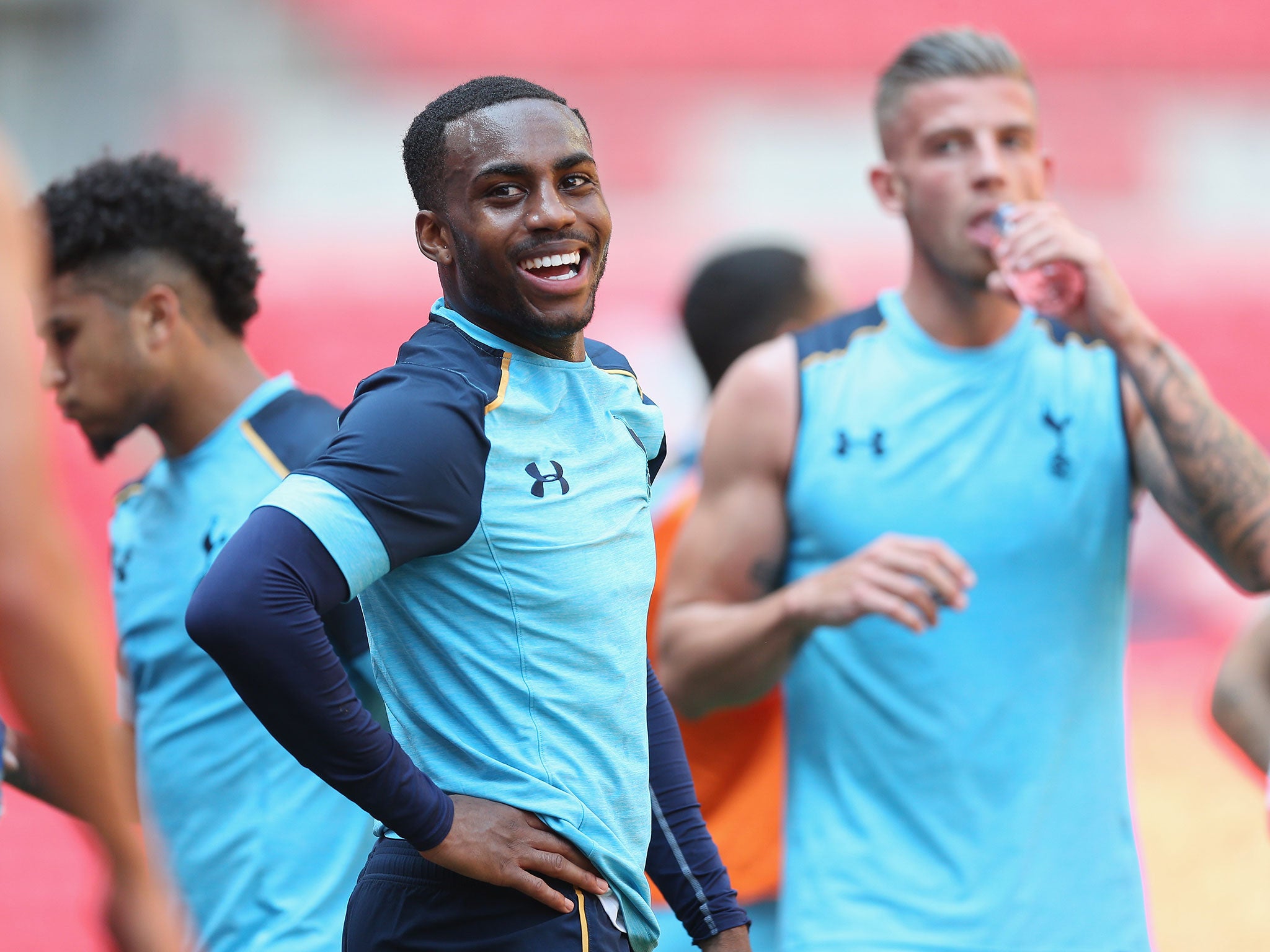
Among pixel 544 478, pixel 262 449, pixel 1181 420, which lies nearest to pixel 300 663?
pixel 544 478

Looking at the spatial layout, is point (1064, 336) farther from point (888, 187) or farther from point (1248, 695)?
point (1248, 695)

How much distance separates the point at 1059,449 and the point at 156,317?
1708mm

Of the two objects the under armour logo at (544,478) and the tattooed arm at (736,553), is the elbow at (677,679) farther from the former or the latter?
the under armour logo at (544,478)

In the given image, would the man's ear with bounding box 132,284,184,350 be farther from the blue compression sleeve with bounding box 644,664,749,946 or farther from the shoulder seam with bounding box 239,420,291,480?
the blue compression sleeve with bounding box 644,664,749,946

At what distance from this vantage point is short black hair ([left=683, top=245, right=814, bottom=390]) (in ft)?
13.0

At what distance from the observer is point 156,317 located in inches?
111

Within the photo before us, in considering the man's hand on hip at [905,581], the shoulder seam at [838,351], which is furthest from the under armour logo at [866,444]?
the man's hand on hip at [905,581]

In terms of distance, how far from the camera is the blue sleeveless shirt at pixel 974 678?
Result: 284cm

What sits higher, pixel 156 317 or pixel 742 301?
pixel 742 301

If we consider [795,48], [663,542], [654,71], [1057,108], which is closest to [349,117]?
[654,71]

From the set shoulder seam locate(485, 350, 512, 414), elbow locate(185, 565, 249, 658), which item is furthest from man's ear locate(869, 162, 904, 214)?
elbow locate(185, 565, 249, 658)

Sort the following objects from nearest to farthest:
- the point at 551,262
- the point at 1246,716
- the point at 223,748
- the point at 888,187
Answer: the point at 551,262 < the point at 1246,716 < the point at 223,748 < the point at 888,187

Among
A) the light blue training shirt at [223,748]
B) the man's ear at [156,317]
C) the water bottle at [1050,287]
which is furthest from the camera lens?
the water bottle at [1050,287]

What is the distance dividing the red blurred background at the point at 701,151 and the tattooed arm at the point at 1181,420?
522cm
